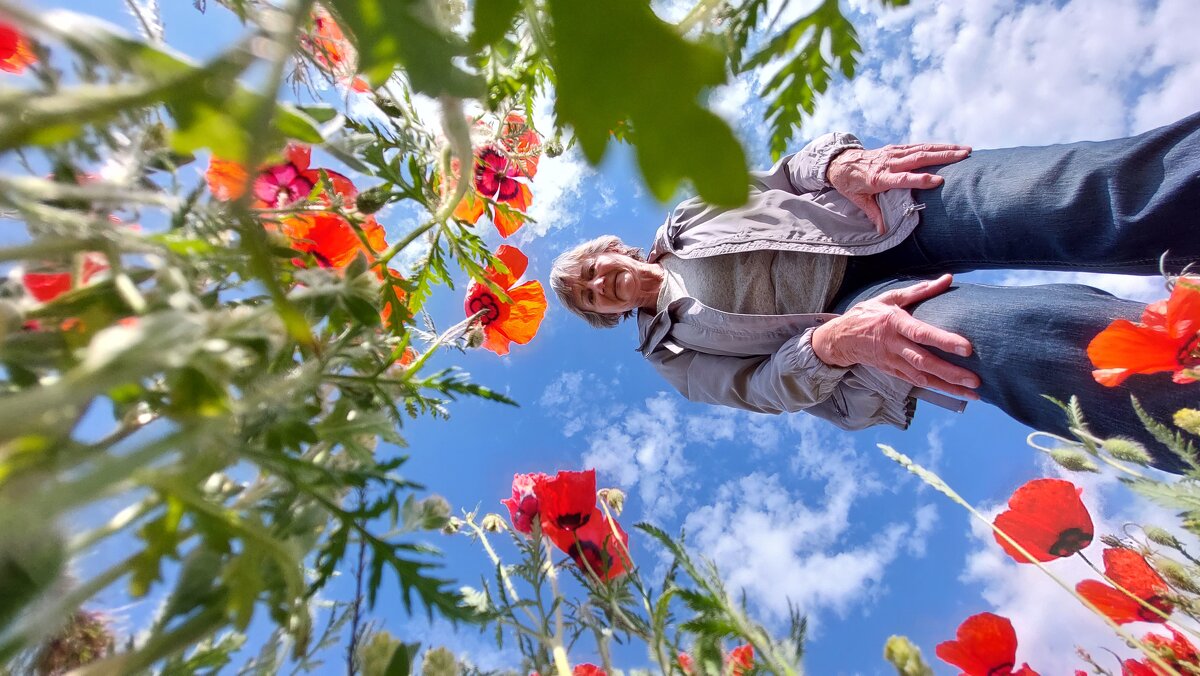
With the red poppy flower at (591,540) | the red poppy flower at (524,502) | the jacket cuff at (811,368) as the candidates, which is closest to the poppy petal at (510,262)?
the red poppy flower at (524,502)

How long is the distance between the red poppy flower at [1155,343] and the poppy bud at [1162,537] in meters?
0.25

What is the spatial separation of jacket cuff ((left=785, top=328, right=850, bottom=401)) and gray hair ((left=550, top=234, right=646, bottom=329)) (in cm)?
83

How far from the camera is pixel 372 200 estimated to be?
82 centimetres

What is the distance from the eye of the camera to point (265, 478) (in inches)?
18.5

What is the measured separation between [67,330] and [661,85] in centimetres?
34

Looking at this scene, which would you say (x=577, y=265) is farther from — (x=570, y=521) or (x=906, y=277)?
(x=570, y=521)

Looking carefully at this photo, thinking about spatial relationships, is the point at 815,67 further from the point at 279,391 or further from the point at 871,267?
the point at 871,267

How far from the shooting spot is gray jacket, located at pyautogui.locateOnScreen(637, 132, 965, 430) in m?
1.57

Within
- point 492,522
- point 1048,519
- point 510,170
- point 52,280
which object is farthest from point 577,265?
point 52,280

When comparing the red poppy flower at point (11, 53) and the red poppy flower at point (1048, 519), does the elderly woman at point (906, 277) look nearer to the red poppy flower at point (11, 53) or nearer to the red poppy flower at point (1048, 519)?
the red poppy flower at point (1048, 519)

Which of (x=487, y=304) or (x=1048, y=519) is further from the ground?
(x=487, y=304)

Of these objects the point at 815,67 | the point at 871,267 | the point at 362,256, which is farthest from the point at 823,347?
the point at 362,256

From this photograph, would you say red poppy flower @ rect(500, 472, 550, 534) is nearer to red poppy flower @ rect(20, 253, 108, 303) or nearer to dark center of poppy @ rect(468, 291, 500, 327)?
dark center of poppy @ rect(468, 291, 500, 327)

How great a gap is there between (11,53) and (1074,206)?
162cm
